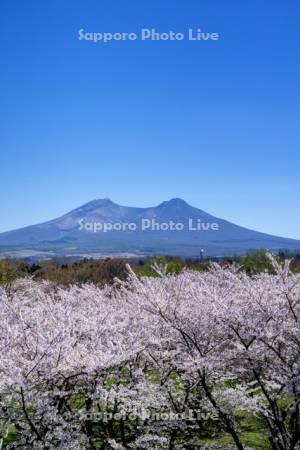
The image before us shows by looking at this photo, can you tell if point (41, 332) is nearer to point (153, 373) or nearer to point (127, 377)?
point (127, 377)

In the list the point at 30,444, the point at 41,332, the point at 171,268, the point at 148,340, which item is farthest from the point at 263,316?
the point at 171,268

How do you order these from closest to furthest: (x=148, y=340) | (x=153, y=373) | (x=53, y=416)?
(x=53, y=416), (x=148, y=340), (x=153, y=373)

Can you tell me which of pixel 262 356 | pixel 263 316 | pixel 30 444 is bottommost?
pixel 30 444

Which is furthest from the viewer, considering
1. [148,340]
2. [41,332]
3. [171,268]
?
[171,268]

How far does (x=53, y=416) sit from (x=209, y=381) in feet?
10.6

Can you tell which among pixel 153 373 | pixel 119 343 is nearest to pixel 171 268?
pixel 153 373

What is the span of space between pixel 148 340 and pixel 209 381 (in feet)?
5.74

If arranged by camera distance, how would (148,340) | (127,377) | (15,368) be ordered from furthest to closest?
(127,377)
(148,340)
(15,368)

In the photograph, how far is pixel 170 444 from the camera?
804 centimetres

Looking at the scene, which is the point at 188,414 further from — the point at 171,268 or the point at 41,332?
the point at 171,268

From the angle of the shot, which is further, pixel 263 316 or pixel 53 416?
pixel 263 316

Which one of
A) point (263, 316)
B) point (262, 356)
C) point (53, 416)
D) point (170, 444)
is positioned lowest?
point (170, 444)

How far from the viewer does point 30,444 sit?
262 inches

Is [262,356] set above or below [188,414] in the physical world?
above
